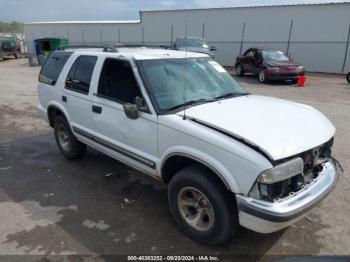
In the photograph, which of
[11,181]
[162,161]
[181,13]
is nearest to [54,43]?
[181,13]

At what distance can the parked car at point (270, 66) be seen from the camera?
14656 mm

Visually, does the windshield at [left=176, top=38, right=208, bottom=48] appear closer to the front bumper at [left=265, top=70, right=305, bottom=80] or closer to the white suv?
the front bumper at [left=265, top=70, right=305, bottom=80]

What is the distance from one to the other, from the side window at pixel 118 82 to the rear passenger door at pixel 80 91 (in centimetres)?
20

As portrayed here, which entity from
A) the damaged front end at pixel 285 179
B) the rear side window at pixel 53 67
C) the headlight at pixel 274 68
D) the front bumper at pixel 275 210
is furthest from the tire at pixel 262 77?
the front bumper at pixel 275 210

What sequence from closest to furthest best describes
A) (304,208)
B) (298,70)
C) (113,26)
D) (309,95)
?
(304,208) < (309,95) < (298,70) < (113,26)

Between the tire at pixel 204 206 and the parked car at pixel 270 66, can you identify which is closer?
the tire at pixel 204 206

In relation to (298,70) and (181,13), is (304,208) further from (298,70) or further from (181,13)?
(181,13)

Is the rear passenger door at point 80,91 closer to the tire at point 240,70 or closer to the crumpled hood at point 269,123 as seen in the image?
the crumpled hood at point 269,123

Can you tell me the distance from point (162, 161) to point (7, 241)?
70.8 inches

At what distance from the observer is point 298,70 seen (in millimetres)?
14898

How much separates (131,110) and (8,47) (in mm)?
32454

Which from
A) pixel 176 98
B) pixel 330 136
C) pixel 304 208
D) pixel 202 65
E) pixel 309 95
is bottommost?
pixel 309 95

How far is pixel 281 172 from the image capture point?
2.70 meters

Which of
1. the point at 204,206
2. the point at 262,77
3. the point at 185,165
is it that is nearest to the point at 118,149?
the point at 185,165
